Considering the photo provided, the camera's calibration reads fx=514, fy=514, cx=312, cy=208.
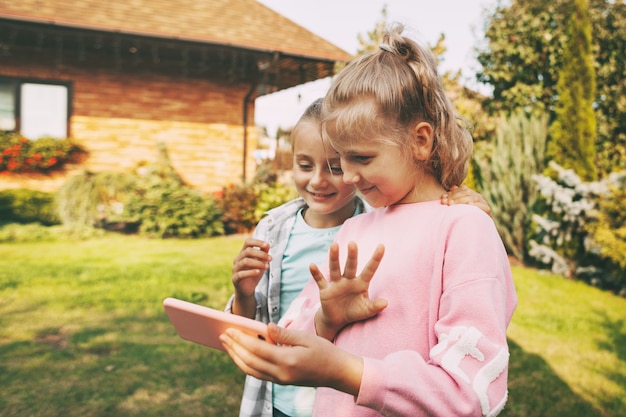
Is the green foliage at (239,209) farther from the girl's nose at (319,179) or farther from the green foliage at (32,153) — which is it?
the girl's nose at (319,179)

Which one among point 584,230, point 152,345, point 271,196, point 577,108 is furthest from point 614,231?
point 152,345

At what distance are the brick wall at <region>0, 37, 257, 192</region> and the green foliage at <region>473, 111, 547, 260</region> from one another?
5.57 metres

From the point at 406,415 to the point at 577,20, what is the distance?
949 centimetres

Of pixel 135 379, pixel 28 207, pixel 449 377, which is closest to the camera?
pixel 449 377

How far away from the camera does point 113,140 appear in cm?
1101

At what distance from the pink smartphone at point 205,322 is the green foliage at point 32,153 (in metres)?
10.2

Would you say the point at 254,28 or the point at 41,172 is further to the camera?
the point at 254,28

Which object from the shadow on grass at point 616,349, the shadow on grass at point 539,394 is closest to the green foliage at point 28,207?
the shadow on grass at point 539,394

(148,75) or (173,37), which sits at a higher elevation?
(173,37)

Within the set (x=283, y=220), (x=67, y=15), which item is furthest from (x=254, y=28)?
(x=283, y=220)

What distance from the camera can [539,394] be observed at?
366 centimetres

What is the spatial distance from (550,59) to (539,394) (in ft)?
30.8

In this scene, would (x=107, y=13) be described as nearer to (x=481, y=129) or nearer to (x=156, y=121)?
(x=156, y=121)

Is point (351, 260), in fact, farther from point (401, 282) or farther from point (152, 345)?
point (152, 345)
